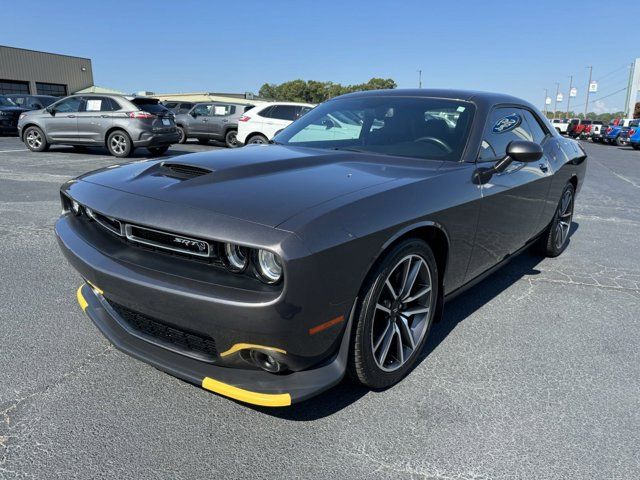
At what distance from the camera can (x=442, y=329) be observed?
3164mm

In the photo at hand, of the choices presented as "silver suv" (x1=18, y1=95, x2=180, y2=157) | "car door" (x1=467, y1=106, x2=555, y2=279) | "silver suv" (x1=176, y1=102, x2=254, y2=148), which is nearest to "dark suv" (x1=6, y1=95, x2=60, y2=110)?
"silver suv" (x1=176, y1=102, x2=254, y2=148)

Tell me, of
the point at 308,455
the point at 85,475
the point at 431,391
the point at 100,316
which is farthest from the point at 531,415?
the point at 100,316

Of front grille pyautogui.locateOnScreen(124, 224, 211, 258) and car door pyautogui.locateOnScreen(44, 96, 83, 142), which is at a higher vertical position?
car door pyautogui.locateOnScreen(44, 96, 83, 142)

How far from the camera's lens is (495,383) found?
2566 mm

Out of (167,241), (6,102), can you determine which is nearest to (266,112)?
(167,241)

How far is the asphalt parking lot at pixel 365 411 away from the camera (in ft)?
6.37

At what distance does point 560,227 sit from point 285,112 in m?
9.89

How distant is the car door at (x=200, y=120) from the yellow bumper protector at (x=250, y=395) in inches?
617

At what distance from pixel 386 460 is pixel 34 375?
1.78 metres

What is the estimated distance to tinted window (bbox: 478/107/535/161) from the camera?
3160mm

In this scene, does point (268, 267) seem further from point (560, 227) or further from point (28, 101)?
point (28, 101)

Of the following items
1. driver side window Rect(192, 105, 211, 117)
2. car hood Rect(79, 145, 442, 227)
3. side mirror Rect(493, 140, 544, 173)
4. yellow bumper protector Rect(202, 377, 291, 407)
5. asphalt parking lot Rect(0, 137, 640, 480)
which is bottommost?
asphalt parking lot Rect(0, 137, 640, 480)

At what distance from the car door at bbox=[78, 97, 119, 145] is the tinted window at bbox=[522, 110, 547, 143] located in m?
10.4

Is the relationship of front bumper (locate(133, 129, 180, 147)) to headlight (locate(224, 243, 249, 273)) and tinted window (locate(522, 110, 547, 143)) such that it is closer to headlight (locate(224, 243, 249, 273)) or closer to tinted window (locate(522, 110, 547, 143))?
tinted window (locate(522, 110, 547, 143))
